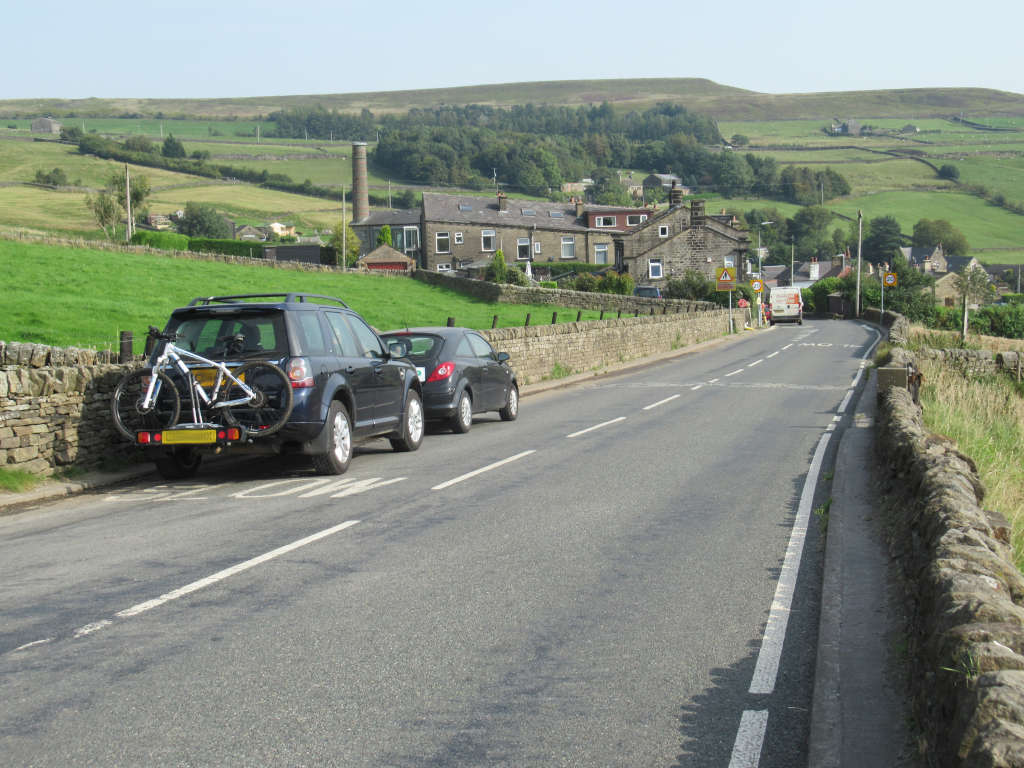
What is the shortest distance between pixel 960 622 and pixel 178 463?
9775 millimetres

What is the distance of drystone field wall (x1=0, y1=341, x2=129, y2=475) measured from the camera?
10.9 meters

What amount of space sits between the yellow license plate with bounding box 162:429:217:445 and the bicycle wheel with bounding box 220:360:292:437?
0.83ft

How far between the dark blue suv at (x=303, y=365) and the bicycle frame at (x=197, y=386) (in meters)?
0.33

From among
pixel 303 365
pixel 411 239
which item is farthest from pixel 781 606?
pixel 411 239

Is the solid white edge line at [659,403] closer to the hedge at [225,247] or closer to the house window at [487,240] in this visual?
the hedge at [225,247]

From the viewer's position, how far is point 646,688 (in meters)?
5.00

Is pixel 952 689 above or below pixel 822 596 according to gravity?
above

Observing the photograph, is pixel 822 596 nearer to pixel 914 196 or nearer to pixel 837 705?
pixel 837 705

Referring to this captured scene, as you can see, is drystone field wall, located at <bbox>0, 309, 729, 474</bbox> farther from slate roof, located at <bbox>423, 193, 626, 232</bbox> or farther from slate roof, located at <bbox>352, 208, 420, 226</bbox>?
slate roof, located at <bbox>352, 208, 420, 226</bbox>

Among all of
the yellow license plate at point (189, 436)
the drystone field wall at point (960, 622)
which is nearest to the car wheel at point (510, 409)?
the yellow license plate at point (189, 436)

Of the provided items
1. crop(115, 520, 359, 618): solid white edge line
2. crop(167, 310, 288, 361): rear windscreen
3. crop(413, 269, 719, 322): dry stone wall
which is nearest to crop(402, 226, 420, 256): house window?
crop(413, 269, 719, 322): dry stone wall

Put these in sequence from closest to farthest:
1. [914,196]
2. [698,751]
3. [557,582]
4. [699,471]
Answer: [698,751] → [557,582] → [699,471] → [914,196]

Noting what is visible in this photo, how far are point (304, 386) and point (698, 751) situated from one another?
7.86 metres

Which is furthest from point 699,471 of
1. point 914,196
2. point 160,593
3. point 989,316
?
point 914,196
